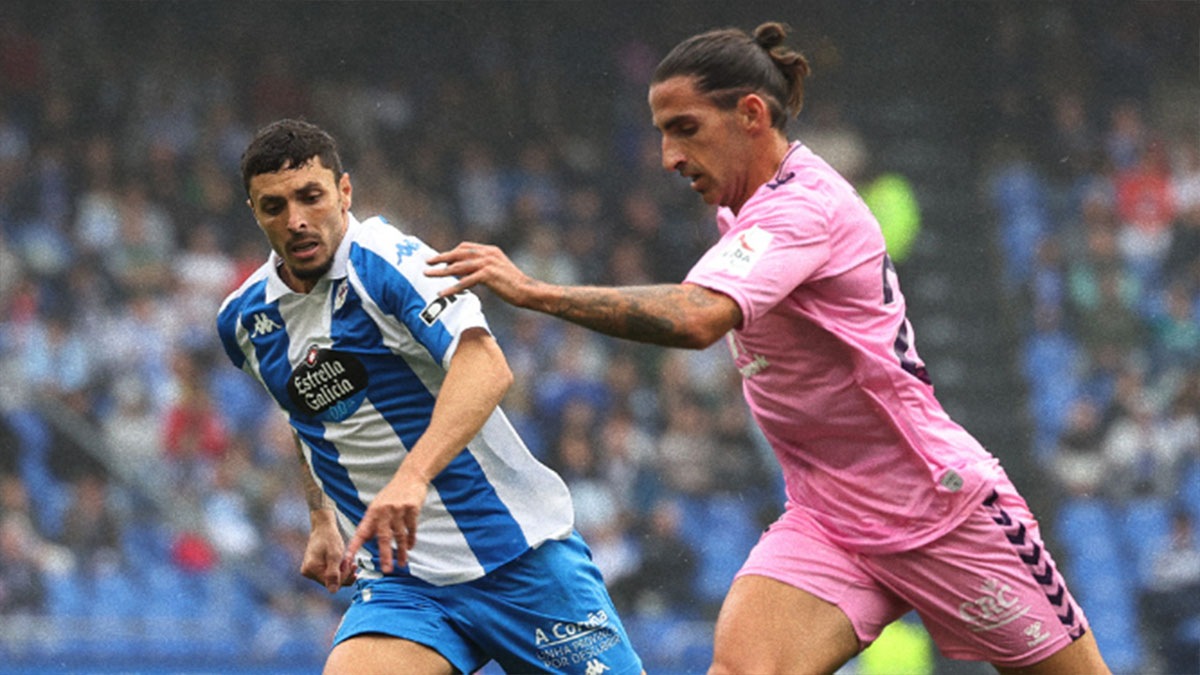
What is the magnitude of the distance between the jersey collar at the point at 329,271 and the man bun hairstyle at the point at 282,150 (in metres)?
0.20

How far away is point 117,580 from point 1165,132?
9086 millimetres

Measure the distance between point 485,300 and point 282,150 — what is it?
24.7 ft

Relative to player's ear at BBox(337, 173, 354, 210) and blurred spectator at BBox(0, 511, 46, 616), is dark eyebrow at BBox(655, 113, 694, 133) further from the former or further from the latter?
blurred spectator at BBox(0, 511, 46, 616)

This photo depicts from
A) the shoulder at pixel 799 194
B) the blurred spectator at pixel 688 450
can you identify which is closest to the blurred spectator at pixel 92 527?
the blurred spectator at pixel 688 450

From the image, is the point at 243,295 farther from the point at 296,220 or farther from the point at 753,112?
the point at 753,112

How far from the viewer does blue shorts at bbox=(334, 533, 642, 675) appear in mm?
4008

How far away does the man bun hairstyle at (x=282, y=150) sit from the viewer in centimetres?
400

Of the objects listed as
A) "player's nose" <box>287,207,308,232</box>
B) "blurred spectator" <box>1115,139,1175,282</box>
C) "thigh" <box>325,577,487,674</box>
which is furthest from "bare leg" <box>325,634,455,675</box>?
"blurred spectator" <box>1115,139,1175,282</box>

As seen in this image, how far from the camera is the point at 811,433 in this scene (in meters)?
3.81

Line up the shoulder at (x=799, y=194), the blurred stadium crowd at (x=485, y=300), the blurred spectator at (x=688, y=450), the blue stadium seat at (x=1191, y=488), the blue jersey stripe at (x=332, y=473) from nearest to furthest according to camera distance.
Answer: the shoulder at (x=799, y=194) < the blue jersey stripe at (x=332, y=473) < the blurred stadium crowd at (x=485, y=300) < the blurred spectator at (x=688, y=450) < the blue stadium seat at (x=1191, y=488)

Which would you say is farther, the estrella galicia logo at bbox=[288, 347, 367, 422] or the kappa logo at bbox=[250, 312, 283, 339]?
the kappa logo at bbox=[250, 312, 283, 339]

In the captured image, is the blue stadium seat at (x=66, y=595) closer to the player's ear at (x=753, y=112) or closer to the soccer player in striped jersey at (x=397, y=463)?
the soccer player in striped jersey at (x=397, y=463)

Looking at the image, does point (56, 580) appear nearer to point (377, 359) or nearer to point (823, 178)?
point (377, 359)

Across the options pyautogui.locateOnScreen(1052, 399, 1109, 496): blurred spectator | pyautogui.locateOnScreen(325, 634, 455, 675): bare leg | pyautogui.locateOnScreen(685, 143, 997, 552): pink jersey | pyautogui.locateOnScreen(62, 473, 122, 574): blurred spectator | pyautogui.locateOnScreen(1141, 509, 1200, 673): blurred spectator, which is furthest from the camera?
pyautogui.locateOnScreen(1052, 399, 1109, 496): blurred spectator
